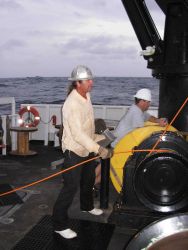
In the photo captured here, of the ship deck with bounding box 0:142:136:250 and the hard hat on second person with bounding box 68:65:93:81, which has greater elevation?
the hard hat on second person with bounding box 68:65:93:81

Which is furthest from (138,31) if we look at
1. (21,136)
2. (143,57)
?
(21,136)

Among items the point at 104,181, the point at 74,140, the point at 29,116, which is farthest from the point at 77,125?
the point at 29,116

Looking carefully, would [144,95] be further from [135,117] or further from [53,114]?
[53,114]

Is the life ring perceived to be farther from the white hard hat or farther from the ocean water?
the ocean water

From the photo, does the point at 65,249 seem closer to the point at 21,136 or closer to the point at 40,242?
the point at 40,242

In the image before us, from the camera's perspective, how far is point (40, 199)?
18.4ft

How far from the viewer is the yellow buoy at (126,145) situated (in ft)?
16.1

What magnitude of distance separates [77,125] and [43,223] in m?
1.55

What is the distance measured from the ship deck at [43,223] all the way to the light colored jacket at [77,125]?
40.4 inches

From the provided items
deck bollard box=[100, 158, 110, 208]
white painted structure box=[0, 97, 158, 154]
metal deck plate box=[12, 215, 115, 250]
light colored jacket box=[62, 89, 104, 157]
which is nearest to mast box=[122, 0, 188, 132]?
deck bollard box=[100, 158, 110, 208]

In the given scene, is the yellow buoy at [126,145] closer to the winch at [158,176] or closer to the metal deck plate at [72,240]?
the winch at [158,176]

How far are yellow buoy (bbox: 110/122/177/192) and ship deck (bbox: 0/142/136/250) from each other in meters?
0.51

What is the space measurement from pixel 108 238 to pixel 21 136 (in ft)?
19.4

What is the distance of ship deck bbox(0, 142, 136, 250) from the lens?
4.01 meters
